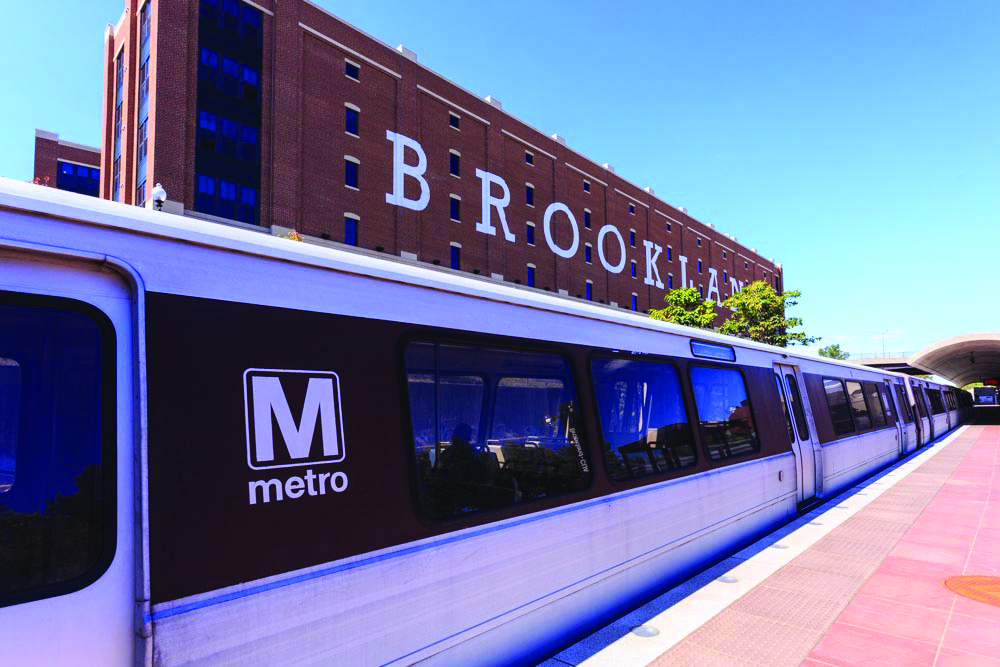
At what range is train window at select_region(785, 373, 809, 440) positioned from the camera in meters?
8.79

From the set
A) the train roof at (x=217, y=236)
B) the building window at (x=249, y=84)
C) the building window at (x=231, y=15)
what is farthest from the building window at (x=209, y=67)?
the train roof at (x=217, y=236)

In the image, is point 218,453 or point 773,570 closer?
point 218,453

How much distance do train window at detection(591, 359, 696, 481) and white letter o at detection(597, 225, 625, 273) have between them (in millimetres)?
44292

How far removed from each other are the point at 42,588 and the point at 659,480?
439 cm

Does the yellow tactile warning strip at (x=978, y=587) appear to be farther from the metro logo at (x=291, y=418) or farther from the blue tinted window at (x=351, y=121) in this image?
the blue tinted window at (x=351, y=121)

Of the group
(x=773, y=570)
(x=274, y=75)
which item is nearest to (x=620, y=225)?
(x=274, y=75)

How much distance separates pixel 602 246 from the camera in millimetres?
49125

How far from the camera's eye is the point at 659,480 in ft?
16.6

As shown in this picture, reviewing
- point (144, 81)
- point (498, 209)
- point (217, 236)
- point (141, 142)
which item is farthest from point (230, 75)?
point (217, 236)

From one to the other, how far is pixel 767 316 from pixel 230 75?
3560 cm

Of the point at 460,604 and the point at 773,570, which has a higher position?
the point at 460,604

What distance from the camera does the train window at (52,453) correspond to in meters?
1.86

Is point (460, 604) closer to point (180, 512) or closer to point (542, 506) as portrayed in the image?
point (542, 506)

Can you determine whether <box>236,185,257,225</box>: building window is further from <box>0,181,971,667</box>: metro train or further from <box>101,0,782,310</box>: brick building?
<box>0,181,971,667</box>: metro train
